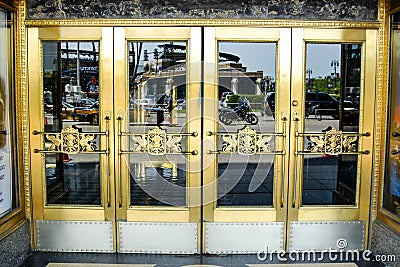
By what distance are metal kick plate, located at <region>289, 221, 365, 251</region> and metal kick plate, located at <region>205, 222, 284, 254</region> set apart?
0.15 metres

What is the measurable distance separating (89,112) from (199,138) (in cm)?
100

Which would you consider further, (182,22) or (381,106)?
(381,106)

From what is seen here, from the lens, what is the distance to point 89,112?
396 cm

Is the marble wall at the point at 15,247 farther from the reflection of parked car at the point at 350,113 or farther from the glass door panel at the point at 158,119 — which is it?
the reflection of parked car at the point at 350,113

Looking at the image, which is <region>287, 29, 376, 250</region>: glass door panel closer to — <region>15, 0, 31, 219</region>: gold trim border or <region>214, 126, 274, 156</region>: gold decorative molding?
<region>214, 126, 274, 156</region>: gold decorative molding

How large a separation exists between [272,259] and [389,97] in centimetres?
176

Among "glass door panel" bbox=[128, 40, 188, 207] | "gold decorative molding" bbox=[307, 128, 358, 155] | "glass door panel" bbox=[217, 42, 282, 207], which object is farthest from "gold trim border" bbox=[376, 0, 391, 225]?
"glass door panel" bbox=[128, 40, 188, 207]

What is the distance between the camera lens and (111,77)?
154 inches

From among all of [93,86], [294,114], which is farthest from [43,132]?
[294,114]

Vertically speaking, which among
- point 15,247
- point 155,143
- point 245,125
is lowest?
point 15,247

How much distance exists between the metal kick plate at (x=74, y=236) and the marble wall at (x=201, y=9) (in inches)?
72.6

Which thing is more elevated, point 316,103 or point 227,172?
point 316,103

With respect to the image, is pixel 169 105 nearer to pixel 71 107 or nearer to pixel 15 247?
pixel 71 107

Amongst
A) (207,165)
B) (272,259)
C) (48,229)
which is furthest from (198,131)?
(48,229)
